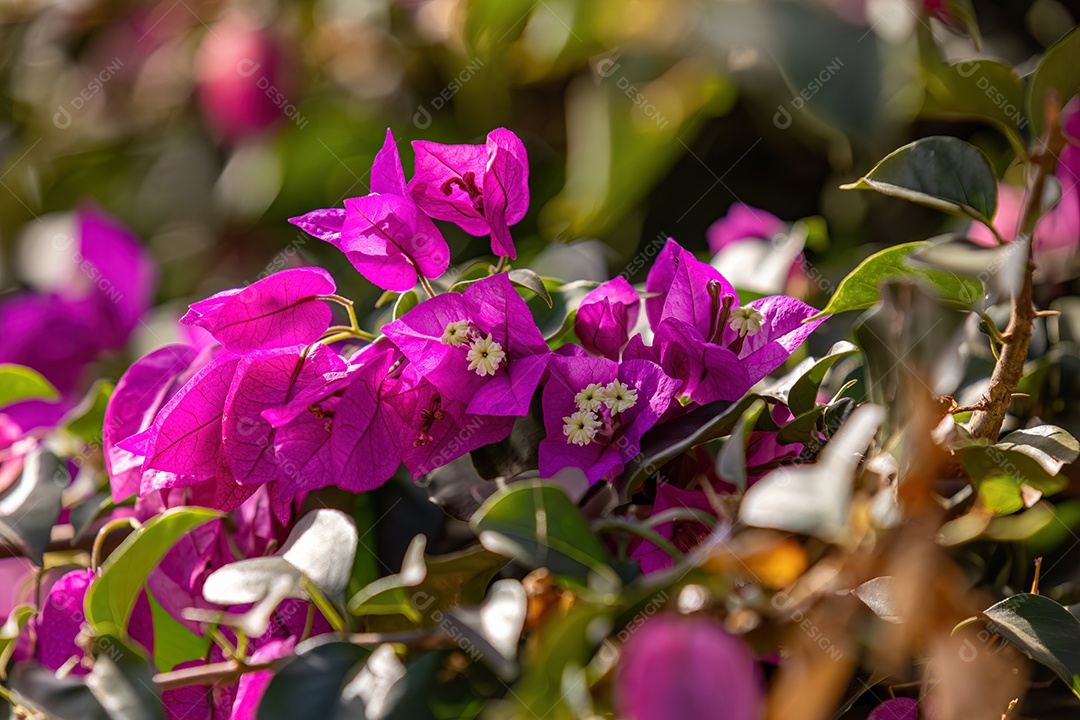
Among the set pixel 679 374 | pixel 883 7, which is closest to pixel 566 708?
pixel 679 374

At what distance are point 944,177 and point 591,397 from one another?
0.17 m

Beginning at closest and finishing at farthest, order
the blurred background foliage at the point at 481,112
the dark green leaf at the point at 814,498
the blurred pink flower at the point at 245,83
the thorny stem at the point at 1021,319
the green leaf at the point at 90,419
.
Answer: the dark green leaf at the point at 814,498, the thorny stem at the point at 1021,319, the green leaf at the point at 90,419, the blurred background foliage at the point at 481,112, the blurred pink flower at the point at 245,83

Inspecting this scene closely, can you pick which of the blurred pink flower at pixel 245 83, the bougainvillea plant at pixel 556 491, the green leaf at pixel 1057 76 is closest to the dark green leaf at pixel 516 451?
the bougainvillea plant at pixel 556 491

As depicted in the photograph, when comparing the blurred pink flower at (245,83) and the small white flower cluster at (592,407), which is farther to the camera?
the blurred pink flower at (245,83)

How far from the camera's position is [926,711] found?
0.35m

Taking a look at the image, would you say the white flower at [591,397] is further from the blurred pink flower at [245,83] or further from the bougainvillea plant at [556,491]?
the blurred pink flower at [245,83]

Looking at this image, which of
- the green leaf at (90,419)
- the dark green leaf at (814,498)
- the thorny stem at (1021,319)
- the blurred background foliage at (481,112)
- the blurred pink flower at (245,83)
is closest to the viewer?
the dark green leaf at (814,498)

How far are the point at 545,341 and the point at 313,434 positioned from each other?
95mm

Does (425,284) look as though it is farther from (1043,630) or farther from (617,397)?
(1043,630)

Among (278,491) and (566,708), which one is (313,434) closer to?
(278,491)

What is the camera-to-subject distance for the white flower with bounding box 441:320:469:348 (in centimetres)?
36

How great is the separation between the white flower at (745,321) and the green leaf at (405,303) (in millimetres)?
123

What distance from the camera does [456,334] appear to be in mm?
360

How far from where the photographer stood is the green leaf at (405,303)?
39cm
